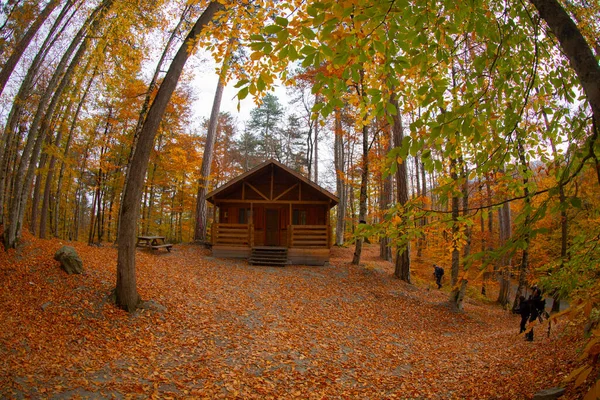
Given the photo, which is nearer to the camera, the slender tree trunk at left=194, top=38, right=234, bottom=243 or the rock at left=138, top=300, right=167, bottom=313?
the rock at left=138, top=300, right=167, bottom=313

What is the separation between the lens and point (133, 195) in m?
7.71

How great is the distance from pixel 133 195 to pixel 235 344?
428cm

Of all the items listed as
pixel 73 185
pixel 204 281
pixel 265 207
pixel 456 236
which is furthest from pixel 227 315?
pixel 73 185

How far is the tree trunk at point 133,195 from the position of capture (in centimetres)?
761

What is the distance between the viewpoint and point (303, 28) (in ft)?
5.67

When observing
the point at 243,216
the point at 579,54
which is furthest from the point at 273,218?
the point at 579,54

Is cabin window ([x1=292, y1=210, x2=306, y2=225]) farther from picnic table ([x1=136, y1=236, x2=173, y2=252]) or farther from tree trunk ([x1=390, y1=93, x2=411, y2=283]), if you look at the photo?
picnic table ([x1=136, y1=236, x2=173, y2=252])

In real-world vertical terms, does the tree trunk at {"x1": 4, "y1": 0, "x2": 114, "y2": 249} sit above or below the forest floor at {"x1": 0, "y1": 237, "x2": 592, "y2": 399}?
above

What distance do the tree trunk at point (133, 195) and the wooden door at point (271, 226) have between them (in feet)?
38.5

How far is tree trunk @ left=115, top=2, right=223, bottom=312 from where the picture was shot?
761 centimetres

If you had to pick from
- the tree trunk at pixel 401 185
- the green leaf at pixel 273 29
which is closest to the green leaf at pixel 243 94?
the green leaf at pixel 273 29

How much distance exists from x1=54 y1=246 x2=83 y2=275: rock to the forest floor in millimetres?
216

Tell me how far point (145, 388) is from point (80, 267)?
540cm

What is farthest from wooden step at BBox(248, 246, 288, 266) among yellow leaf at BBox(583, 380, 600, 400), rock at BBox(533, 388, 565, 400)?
yellow leaf at BBox(583, 380, 600, 400)
